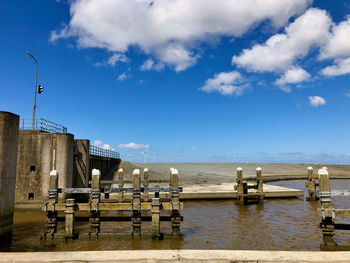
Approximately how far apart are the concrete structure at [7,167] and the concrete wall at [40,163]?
25.4 feet

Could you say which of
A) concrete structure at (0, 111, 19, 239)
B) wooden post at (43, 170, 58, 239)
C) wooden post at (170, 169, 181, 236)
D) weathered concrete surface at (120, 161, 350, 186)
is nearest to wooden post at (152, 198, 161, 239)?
wooden post at (170, 169, 181, 236)

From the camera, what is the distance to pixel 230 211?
18797 millimetres

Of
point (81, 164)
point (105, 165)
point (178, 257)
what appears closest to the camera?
point (178, 257)

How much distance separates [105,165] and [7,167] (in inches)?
1013

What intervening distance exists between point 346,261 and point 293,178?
57.4m

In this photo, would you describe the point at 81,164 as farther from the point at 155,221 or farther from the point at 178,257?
the point at 178,257

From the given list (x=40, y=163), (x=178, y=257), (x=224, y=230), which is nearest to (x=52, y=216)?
(x=224, y=230)

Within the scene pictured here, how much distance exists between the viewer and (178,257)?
517 centimetres

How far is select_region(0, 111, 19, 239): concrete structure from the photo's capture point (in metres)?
10.8

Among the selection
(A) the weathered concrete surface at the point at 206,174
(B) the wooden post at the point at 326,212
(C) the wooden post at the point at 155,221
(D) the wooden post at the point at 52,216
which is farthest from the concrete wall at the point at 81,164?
(B) the wooden post at the point at 326,212

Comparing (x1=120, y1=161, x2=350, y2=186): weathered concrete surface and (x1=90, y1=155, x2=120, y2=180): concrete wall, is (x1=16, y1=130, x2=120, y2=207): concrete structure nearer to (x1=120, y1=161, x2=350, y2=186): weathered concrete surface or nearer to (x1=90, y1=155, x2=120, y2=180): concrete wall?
(x1=90, y1=155, x2=120, y2=180): concrete wall

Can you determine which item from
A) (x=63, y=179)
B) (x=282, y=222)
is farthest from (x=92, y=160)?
(x=282, y=222)

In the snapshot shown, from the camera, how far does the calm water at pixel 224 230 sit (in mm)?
10781

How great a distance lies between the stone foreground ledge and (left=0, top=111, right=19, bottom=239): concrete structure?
257 inches
